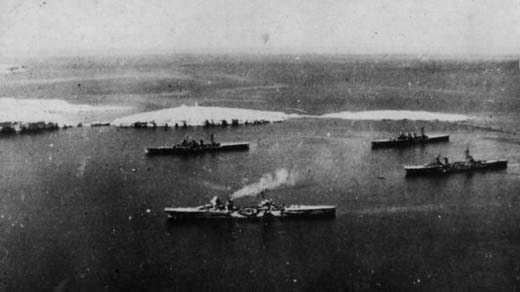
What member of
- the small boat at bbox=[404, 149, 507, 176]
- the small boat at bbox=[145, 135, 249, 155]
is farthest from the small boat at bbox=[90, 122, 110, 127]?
the small boat at bbox=[404, 149, 507, 176]

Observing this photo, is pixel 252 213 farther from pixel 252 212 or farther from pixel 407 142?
pixel 407 142

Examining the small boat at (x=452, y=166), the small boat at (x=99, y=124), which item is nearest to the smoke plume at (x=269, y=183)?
the small boat at (x=452, y=166)

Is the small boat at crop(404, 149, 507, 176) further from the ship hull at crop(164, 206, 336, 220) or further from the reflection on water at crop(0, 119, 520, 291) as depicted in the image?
the ship hull at crop(164, 206, 336, 220)

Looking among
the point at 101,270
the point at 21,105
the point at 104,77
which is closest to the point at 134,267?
the point at 101,270

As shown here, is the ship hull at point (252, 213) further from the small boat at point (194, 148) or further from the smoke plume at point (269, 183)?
the small boat at point (194, 148)

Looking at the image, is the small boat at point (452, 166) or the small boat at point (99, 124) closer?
the small boat at point (452, 166)

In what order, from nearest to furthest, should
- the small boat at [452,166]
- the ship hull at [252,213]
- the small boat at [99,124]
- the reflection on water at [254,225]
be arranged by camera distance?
1. the reflection on water at [254,225]
2. the ship hull at [252,213]
3. the small boat at [452,166]
4. the small boat at [99,124]

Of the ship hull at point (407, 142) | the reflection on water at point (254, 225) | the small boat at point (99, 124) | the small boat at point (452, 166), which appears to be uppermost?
the small boat at point (99, 124)

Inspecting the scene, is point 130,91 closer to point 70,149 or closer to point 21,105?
point 21,105
